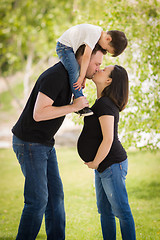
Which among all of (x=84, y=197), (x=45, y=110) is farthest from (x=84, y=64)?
(x=84, y=197)

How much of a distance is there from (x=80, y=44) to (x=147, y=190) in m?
3.91

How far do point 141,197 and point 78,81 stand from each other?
349 cm

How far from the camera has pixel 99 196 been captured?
2.65 m

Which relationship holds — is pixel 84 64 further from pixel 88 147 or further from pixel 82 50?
pixel 88 147

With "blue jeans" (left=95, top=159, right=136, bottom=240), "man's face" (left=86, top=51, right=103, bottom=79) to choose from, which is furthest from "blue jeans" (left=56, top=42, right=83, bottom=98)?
"blue jeans" (left=95, top=159, right=136, bottom=240)

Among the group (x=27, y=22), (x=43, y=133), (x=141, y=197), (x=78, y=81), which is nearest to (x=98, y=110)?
(x=78, y=81)

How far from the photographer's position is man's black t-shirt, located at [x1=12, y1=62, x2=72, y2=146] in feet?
7.71

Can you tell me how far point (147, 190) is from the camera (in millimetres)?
5895

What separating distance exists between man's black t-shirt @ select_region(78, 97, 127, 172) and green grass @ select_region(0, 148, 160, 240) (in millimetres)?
1367

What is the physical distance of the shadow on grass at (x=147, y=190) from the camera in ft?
18.1

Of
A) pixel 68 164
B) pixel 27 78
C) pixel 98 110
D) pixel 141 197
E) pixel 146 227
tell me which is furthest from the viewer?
pixel 27 78

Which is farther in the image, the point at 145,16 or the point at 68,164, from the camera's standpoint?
the point at 68,164

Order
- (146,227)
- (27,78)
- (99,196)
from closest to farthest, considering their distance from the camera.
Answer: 1. (99,196)
2. (146,227)
3. (27,78)

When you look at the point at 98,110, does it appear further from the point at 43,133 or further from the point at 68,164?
the point at 68,164
